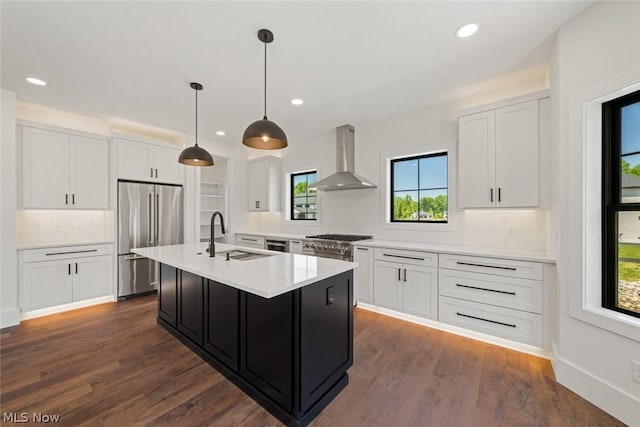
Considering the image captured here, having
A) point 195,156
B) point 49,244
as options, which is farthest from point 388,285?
point 49,244

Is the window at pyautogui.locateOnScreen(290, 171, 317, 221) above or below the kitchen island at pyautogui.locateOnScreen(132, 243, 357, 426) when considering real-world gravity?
above

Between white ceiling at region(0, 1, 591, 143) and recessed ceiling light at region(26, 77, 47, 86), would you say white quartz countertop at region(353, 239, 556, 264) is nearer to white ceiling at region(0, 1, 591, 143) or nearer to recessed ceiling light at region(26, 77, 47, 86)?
white ceiling at region(0, 1, 591, 143)

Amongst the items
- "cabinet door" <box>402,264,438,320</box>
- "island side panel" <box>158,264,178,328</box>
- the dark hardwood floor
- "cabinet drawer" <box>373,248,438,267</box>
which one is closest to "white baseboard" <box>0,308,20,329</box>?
the dark hardwood floor

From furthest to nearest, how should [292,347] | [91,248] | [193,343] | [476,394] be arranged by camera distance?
[91,248] < [193,343] < [476,394] < [292,347]

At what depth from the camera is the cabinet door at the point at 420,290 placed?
2.95 meters

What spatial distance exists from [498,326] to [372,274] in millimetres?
1418

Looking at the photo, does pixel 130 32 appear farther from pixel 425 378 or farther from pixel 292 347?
pixel 425 378

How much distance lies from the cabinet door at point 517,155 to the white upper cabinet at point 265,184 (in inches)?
152

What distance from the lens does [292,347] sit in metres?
1.62

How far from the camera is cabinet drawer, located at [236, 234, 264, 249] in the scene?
16.2 ft

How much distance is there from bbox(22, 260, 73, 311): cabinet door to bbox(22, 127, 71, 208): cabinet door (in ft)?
2.62

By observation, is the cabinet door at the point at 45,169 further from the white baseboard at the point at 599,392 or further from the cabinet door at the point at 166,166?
the white baseboard at the point at 599,392

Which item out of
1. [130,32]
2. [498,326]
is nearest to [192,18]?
[130,32]

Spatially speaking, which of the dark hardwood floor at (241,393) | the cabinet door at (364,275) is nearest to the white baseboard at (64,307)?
the dark hardwood floor at (241,393)
